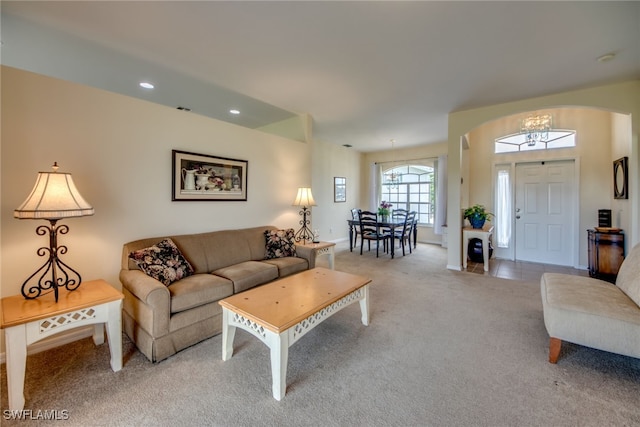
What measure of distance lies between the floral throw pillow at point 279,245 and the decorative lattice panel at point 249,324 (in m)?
1.50

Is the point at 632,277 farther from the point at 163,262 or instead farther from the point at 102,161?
the point at 102,161

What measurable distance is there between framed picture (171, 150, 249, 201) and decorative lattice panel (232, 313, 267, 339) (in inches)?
68.1

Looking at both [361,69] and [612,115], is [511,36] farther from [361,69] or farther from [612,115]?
[612,115]

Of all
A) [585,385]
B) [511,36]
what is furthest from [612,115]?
[585,385]

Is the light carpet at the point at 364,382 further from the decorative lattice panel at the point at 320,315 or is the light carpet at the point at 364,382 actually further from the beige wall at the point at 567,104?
the beige wall at the point at 567,104

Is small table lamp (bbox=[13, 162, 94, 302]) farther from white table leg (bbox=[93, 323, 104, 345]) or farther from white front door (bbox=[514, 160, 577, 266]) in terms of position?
white front door (bbox=[514, 160, 577, 266])

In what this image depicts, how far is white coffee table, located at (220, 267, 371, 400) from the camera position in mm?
1633

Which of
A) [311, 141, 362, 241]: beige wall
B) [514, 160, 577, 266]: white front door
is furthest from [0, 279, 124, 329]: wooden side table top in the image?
[514, 160, 577, 266]: white front door

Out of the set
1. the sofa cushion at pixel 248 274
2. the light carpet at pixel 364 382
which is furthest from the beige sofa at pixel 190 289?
the light carpet at pixel 364 382

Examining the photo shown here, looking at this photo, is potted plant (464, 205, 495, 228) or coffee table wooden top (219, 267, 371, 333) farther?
potted plant (464, 205, 495, 228)

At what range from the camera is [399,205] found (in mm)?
7691

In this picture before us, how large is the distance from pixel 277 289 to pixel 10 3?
2.89 m

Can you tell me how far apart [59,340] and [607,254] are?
249 inches

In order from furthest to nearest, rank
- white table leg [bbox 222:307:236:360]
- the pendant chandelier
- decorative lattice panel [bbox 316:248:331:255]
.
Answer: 1. the pendant chandelier
2. decorative lattice panel [bbox 316:248:331:255]
3. white table leg [bbox 222:307:236:360]
